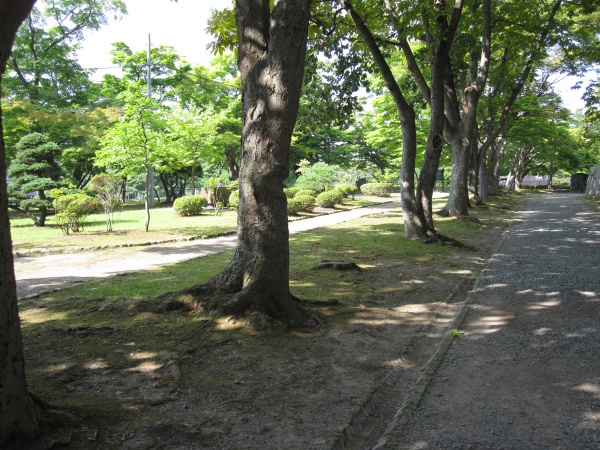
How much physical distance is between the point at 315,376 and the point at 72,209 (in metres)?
12.5

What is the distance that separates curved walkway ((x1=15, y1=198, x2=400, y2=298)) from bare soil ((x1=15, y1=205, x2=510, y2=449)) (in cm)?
233

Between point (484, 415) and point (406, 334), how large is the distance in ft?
5.96

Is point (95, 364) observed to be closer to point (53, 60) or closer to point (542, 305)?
point (542, 305)

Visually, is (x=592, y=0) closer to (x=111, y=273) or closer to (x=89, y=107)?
(x=111, y=273)

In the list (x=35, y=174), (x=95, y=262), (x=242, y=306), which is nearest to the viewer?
(x=242, y=306)

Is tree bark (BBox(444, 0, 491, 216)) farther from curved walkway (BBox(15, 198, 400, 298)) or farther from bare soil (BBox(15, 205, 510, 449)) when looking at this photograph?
bare soil (BBox(15, 205, 510, 449))

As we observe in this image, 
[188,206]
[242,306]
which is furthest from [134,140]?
[242,306]

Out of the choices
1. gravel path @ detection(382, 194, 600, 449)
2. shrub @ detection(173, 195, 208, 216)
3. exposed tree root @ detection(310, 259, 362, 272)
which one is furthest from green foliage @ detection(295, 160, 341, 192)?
gravel path @ detection(382, 194, 600, 449)

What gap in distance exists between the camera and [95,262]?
32.2 ft

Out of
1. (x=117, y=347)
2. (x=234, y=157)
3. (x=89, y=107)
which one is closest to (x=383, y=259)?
(x=117, y=347)

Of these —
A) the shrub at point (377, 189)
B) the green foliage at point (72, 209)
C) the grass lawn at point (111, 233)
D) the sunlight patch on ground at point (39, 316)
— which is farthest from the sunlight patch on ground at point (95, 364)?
the shrub at point (377, 189)

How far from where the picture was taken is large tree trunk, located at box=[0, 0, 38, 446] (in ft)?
7.68

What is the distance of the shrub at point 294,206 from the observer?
20678 millimetres

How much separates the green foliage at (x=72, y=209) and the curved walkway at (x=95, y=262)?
334 cm
